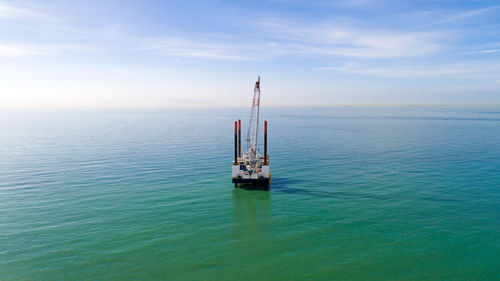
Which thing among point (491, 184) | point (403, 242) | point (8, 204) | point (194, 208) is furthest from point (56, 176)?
point (491, 184)

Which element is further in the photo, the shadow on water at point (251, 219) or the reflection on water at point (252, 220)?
the shadow on water at point (251, 219)

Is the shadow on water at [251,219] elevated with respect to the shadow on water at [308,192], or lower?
lower

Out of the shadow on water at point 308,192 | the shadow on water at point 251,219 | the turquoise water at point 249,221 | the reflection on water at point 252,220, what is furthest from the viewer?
the shadow on water at point 308,192

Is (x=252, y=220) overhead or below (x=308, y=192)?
below

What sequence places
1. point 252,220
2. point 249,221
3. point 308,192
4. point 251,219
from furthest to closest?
1. point 308,192
2. point 251,219
3. point 252,220
4. point 249,221

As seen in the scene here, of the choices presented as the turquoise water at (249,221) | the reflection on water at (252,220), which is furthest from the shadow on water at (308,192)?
the reflection on water at (252,220)

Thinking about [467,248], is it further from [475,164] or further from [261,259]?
[475,164]

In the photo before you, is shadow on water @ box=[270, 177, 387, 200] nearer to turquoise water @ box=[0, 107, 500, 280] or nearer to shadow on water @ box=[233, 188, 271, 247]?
turquoise water @ box=[0, 107, 500, 280]

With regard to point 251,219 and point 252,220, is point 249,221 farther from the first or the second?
point 251,219

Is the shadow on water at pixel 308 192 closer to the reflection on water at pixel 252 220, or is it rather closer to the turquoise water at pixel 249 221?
the turquoise water at pixel 249 221

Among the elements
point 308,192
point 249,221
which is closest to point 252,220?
point 249,221

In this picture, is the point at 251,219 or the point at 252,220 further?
the point at 251,219
